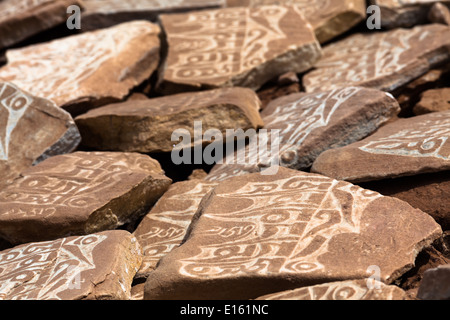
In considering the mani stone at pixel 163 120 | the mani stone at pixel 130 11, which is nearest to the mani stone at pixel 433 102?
the mani stone at pixel 163 120

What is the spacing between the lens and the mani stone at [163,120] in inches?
135

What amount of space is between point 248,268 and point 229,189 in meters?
0.66

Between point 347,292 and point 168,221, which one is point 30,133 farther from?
point 347,292

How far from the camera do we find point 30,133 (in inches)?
137

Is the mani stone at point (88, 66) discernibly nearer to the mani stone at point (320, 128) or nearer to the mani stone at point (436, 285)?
the mani stone at point (320, 128)

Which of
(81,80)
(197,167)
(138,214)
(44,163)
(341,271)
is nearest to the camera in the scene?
(341,271)

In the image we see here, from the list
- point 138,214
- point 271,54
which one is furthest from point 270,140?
point 271,54

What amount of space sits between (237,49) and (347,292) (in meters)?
2.56

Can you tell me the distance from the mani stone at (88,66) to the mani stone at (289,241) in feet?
5.17

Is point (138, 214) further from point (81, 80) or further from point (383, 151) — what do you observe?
point (81, 80)

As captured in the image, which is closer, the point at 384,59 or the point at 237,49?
the point at 384,59

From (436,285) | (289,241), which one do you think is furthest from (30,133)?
(436,285)

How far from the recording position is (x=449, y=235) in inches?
100

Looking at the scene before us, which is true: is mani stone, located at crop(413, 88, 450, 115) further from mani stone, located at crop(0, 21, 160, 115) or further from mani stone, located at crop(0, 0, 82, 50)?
mani stone, located at crop(0, 0, 82, 50)
